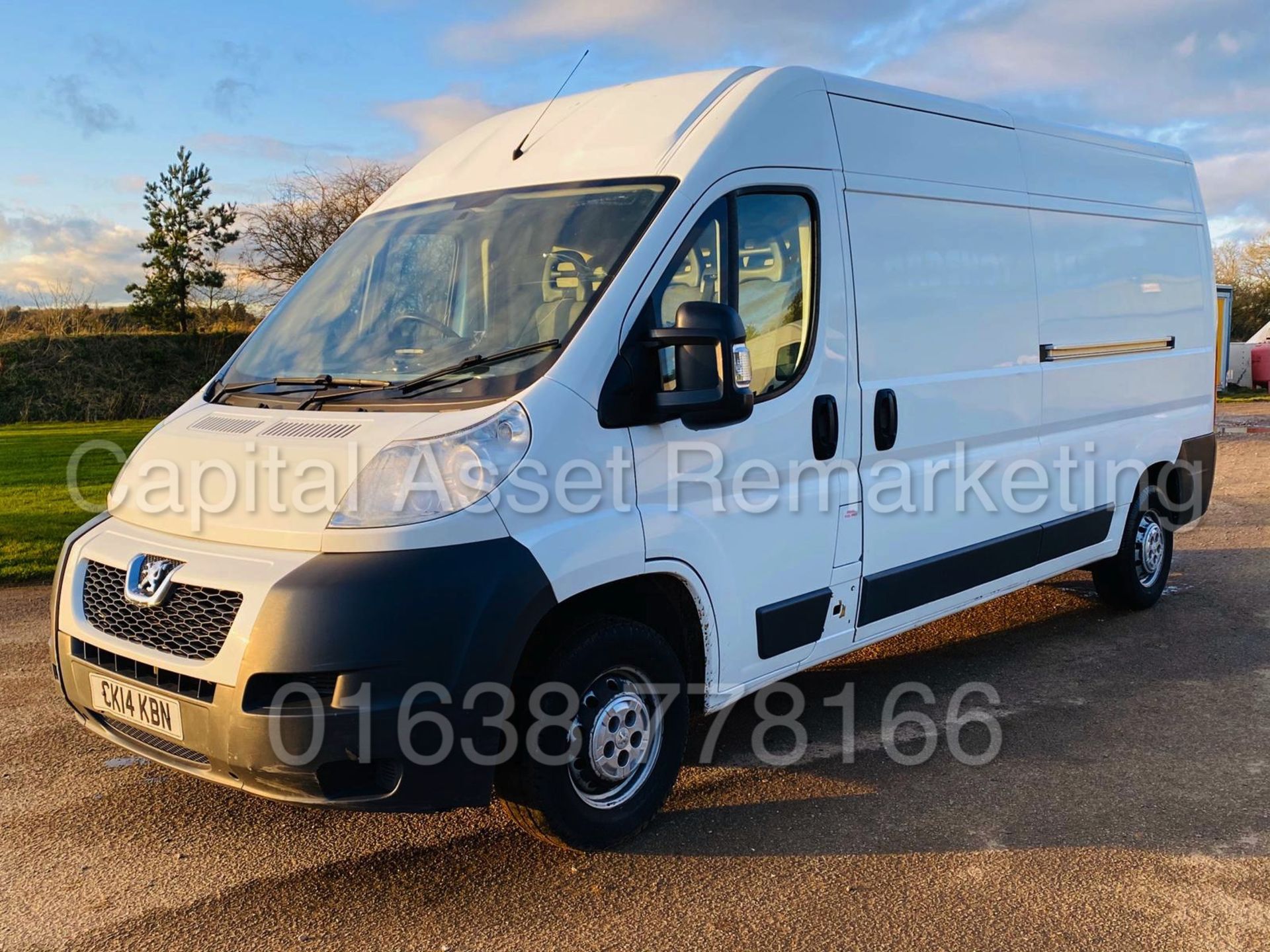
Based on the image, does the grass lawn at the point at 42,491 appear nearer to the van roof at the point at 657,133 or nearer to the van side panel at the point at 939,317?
the van roof at the point at 657,133

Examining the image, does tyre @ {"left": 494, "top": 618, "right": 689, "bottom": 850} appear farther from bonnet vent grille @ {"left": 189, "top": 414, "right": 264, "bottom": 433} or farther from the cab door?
bonnet vent grille @ {"left": 189, "top": 414, "right": 264, "bottom": 433}

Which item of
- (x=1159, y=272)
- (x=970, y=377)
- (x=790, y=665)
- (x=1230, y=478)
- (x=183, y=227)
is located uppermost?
(x=183, y=227)

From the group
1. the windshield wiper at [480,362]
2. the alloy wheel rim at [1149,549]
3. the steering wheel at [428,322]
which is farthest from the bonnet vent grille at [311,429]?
the alloy wheel rim at [1149,549]

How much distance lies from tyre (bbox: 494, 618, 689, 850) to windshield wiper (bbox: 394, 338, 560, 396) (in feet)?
2.97

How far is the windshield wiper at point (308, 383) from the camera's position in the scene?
3.81m

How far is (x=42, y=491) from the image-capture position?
11680 mm

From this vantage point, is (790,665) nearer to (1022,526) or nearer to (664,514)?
(664,514)

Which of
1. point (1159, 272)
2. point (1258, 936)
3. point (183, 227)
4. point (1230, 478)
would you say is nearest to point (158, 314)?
point (183, 227)

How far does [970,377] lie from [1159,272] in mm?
2319

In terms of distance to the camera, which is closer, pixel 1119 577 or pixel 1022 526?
pixel 1022 526

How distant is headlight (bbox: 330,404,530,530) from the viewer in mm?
3266

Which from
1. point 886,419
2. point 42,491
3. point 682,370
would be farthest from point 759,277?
point 42,491

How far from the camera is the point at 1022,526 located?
18.4 feet

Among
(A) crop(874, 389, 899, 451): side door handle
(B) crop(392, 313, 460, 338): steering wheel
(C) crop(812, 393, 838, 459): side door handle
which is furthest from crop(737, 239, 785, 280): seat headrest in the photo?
(B) crop(392, 313, 460, 338): steering wheel
